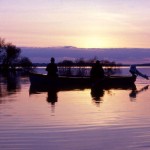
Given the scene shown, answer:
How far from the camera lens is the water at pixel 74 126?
944 centimetres

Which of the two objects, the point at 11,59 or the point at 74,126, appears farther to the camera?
the point at 11,59

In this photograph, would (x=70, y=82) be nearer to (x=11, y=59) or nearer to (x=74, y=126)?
(x=74, y=126)

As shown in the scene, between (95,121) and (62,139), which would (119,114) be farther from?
(62,139)

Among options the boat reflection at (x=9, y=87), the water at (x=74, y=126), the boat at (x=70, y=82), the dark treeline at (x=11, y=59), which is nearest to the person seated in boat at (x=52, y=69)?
the boat at (x=70, y=82)

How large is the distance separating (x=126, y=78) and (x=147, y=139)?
882 inches

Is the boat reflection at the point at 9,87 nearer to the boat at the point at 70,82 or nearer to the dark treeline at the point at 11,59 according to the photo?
the boat at the point at 70,82

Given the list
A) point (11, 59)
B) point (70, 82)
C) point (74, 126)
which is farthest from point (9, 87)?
point (11, 59)

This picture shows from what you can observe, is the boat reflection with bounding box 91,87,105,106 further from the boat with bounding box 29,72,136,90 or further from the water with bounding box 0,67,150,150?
the boat with bounding box 29,72,136,90

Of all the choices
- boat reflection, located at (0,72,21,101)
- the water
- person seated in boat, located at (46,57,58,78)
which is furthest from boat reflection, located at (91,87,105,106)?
person seated in boat, located at (46,57,58,78)

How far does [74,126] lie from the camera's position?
465 inches

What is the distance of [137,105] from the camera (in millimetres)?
17109

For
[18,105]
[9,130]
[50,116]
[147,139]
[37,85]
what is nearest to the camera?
[147,139]

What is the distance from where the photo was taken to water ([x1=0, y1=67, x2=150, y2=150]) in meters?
9.44

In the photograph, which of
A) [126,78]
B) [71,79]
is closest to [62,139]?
[71,79]
